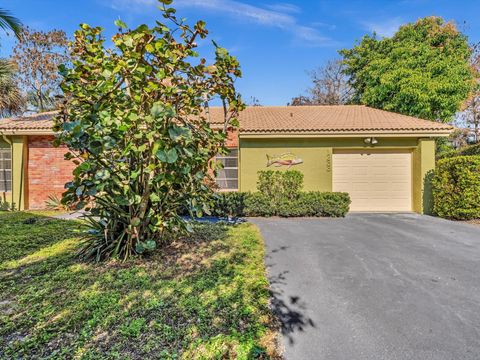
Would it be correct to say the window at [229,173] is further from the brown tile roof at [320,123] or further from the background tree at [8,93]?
the background tree at [8,93]

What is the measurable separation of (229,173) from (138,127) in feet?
22.9

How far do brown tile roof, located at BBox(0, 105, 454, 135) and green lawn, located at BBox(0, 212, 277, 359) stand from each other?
6251mm

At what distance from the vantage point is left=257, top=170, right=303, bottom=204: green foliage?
9.38 metres

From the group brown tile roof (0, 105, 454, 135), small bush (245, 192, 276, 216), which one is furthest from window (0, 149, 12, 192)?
small bush (245, 192, 276, 216)

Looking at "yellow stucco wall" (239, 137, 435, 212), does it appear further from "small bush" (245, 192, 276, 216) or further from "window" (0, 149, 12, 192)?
"window" (0, 149, 12, 192)

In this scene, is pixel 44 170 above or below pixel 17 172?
above

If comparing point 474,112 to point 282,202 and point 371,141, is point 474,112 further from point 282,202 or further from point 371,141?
point 282,202

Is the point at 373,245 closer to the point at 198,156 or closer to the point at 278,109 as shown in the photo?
the point at 198,156

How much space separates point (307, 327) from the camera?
2.77 m

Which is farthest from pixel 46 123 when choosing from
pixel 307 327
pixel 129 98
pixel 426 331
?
pixel 426 331

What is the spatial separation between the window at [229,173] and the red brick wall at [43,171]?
6.12m

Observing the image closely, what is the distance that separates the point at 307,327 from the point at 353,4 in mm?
12459

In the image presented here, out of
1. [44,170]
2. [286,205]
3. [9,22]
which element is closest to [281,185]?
[286,205]

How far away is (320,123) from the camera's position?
10.9 metres
